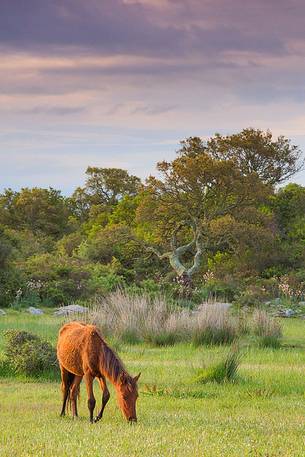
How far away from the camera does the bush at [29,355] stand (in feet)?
40.7

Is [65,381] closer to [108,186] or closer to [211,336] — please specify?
[211,336]

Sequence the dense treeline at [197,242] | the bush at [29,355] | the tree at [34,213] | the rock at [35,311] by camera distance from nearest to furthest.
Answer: the bush at [29,355] → the rock at [35,311] → the dense treeline at [197,242] → the tree at [34,213]

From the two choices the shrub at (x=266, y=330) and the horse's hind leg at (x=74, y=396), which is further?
the shrub at (x=266, y=330)

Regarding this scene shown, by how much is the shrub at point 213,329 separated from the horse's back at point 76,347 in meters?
7.61

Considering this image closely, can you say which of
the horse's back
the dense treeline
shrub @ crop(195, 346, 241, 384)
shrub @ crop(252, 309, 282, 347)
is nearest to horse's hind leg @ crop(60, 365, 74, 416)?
the horse's back

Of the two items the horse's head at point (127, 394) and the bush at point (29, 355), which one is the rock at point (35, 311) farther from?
the horse's head at point (127, 394)

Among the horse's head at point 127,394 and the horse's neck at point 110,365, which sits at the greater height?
the horse's neck at point 110,365

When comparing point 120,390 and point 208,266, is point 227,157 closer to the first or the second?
point 208,266

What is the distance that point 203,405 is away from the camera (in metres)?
10.0

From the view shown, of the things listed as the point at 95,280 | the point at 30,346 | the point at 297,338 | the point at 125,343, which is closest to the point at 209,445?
the point at 30,346

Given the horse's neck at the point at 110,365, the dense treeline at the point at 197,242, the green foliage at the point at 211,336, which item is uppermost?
the dense treeline at the point at 197,242

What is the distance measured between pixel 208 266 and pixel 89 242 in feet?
20.7

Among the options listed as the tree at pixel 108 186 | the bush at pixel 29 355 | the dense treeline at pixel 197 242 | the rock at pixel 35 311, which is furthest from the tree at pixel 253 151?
the bush at pixel 29 355

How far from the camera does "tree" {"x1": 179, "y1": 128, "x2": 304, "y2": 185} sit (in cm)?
4119
